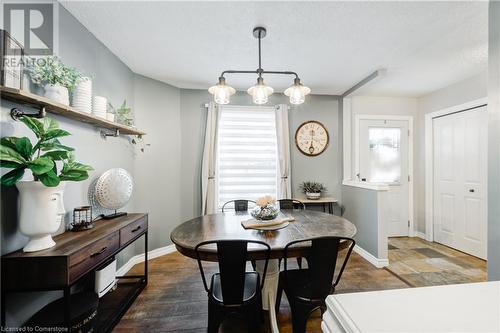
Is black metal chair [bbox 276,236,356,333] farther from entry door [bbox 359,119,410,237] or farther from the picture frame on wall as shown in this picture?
entry door [bbox 359,119,410,237]

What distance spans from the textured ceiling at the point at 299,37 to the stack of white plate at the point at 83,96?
63 cm

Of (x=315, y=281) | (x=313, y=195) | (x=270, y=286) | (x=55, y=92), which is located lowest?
(x=270, y=286)

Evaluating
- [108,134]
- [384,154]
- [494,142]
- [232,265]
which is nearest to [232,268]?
[232,265]

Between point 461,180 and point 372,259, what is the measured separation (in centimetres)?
188

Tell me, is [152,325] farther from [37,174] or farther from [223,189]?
[223,189]

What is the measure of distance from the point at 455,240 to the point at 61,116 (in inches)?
204

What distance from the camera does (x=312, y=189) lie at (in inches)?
138

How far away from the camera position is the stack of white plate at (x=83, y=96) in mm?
1749

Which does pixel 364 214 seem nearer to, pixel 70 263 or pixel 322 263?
pixel 322 263

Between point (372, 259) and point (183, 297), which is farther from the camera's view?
point (372, 259)

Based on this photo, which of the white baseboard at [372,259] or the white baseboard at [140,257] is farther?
the white baseboard at [372,259]

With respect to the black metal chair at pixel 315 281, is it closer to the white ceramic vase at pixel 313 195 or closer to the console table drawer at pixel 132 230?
the console table drawer at pixel 132 230

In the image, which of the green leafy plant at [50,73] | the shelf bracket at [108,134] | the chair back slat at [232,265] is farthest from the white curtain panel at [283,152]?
the green leafy plant at [50,73]

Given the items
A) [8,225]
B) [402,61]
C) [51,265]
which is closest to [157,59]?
[8,225]
